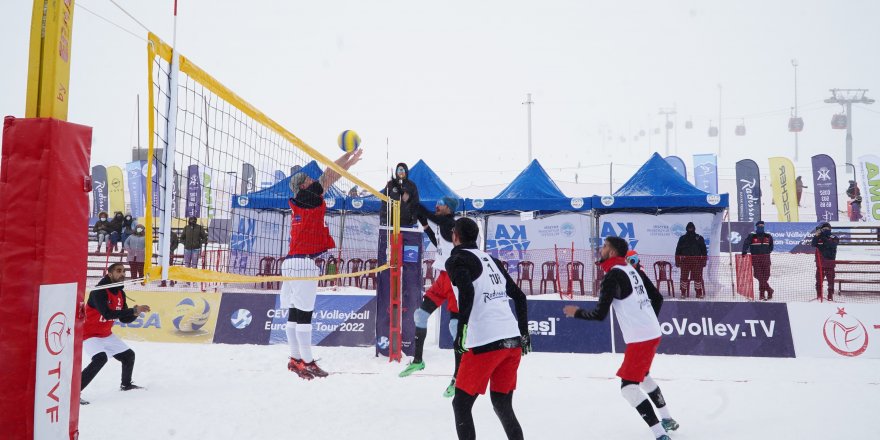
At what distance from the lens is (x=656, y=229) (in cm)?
1486

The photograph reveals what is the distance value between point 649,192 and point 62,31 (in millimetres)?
13720

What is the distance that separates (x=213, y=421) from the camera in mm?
5074

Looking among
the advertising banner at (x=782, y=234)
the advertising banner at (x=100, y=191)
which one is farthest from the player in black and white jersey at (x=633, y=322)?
the advertising banner at (x=100, y=191)

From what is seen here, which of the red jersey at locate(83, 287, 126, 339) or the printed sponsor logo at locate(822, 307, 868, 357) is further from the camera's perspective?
the printed sponsor logo at locate(822, 307, 868, 357)

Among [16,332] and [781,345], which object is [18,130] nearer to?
[16,332]

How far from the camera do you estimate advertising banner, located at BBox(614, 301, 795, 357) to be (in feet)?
26.5

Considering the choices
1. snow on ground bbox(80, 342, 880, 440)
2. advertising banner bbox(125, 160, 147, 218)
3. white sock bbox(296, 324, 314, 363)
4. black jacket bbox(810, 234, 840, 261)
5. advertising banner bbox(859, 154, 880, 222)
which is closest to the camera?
snow on ground bbox(80, 342, 880, 440)

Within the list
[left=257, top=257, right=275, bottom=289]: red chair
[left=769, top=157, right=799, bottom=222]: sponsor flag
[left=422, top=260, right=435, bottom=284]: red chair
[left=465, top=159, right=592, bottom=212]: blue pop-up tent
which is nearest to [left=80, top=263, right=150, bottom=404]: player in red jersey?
[left=257, top=257, right=275, bottom=289]: red chair

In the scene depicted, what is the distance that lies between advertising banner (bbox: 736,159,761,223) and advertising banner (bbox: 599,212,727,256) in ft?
32.6

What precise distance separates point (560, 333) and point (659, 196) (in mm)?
6639

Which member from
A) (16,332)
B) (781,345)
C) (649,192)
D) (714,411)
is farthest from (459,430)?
(649,192)

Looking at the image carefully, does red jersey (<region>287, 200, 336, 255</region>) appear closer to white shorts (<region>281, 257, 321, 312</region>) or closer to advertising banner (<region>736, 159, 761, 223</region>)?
white shorts (<region>281, 257, 321, 312</region>)

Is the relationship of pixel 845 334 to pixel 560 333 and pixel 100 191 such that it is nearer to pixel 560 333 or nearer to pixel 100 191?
pixel 560 333

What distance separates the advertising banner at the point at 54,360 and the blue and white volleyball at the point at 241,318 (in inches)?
265
